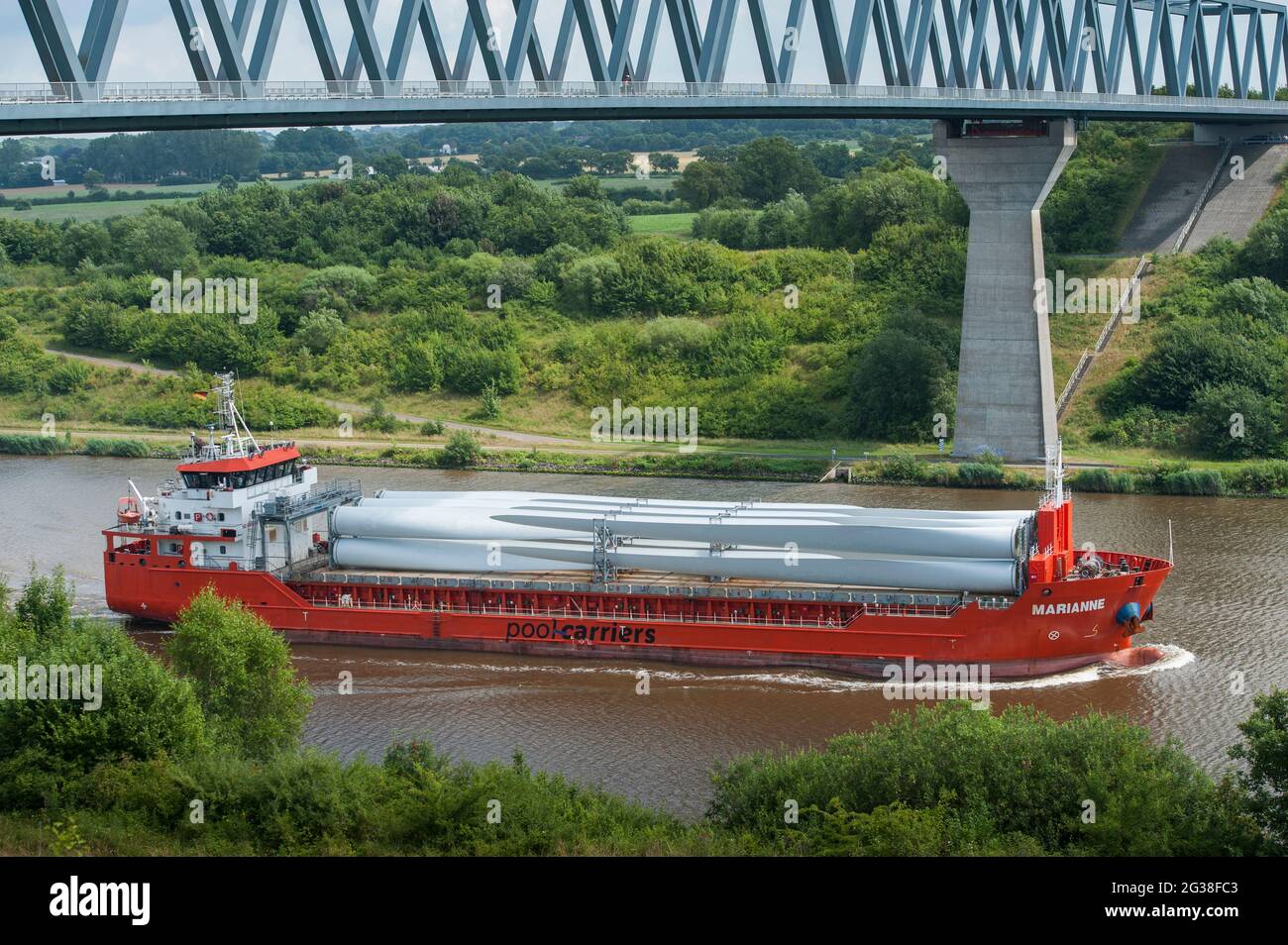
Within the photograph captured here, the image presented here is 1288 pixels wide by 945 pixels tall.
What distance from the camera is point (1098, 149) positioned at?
63.5 metres

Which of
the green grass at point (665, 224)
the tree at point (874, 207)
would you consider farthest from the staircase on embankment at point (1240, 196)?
the green grass at point (665, 224)

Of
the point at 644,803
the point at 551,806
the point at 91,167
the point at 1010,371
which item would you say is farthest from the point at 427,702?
the point at 91,167

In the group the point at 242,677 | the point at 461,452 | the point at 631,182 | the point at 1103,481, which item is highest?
the point at 631,182

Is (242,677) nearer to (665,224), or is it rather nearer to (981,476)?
(981,476)

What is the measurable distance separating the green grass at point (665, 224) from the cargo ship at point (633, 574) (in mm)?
39366

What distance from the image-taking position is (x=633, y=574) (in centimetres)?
3089

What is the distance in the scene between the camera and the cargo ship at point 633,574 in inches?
1088

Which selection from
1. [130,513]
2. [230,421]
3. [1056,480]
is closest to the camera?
[1056,480]

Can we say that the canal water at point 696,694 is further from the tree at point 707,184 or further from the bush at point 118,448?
the tree at point 707,184

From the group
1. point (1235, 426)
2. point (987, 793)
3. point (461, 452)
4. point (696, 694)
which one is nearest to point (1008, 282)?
point (1235, 426)

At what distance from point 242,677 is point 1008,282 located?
28.5 metres

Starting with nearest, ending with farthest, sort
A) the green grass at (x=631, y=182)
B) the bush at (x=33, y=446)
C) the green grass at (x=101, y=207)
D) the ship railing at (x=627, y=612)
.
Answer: the ship railing at (x=627, y=612)
the bush at (x=33, y=446)
the green grass at (x=101, y=207)
the green grass at (x=631, y=182)

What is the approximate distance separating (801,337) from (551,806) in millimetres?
38026
